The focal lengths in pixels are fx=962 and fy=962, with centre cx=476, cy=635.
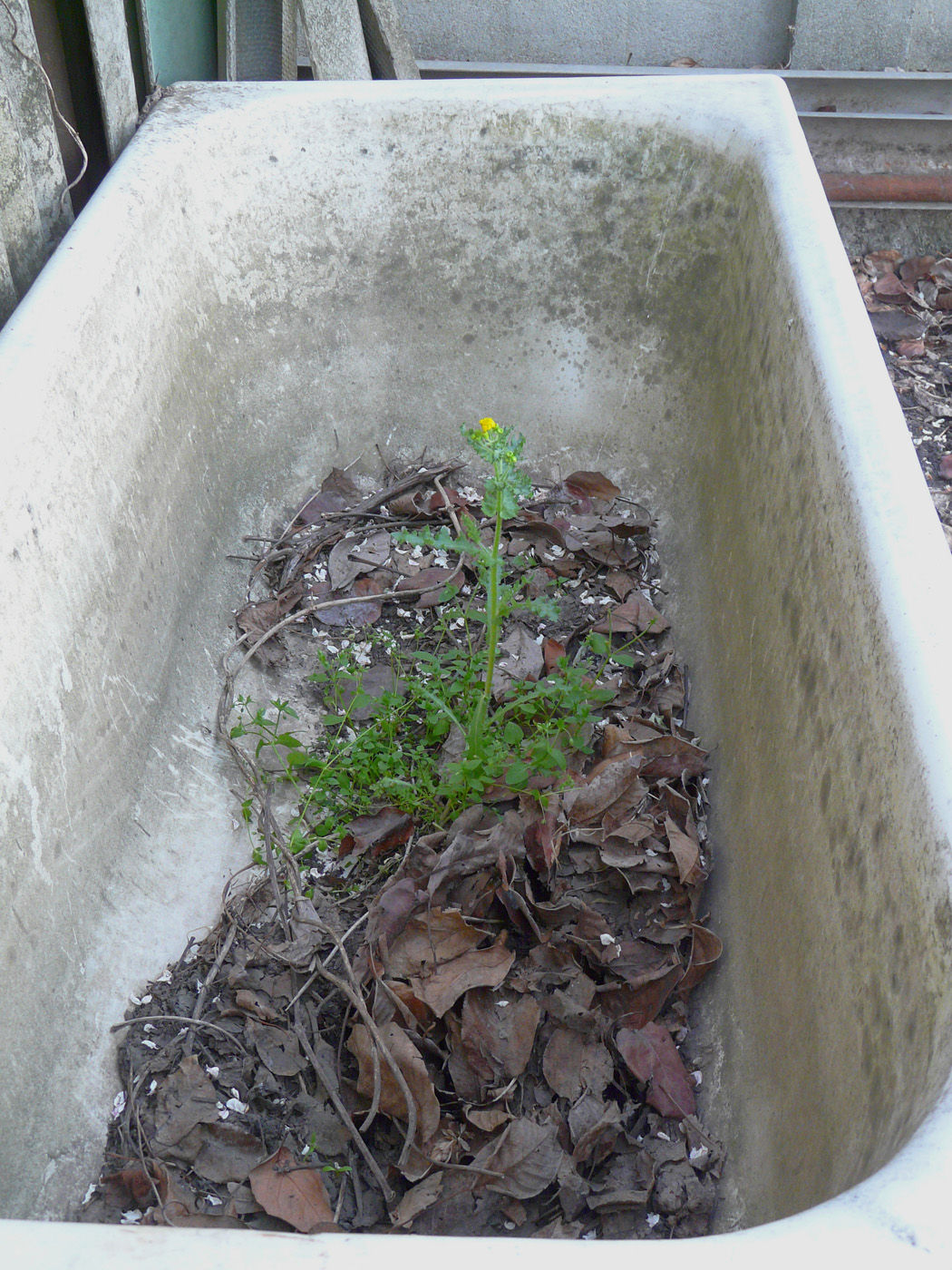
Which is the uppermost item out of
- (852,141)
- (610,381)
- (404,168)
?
(404,168)

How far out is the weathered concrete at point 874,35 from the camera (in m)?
2.79

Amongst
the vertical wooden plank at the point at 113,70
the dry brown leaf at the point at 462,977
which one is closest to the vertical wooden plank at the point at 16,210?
the vertical wooden plank at the point at 113,70

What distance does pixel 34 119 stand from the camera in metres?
1.43

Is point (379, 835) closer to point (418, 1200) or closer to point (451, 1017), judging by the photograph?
point (451, 1017)

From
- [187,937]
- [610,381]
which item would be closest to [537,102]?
[610,381]

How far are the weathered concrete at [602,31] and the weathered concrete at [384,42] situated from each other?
590 mm

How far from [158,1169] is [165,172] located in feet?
4.61

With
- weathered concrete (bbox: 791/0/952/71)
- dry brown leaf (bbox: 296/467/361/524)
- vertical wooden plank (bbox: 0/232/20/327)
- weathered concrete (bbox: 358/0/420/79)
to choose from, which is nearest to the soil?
dry brown leaf (bbox: 296/467/361/524)

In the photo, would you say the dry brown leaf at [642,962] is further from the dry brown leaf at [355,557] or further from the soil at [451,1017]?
the dry brown leaf at [355,557]

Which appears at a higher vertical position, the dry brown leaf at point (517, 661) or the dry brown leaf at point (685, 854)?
the dry brown leaf at point (685, 854)

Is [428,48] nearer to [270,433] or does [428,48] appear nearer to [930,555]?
[270,433]

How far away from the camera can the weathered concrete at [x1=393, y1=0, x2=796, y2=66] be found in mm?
2783

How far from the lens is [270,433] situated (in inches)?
73.5

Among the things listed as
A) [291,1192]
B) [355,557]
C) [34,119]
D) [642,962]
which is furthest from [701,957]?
[34,119]
